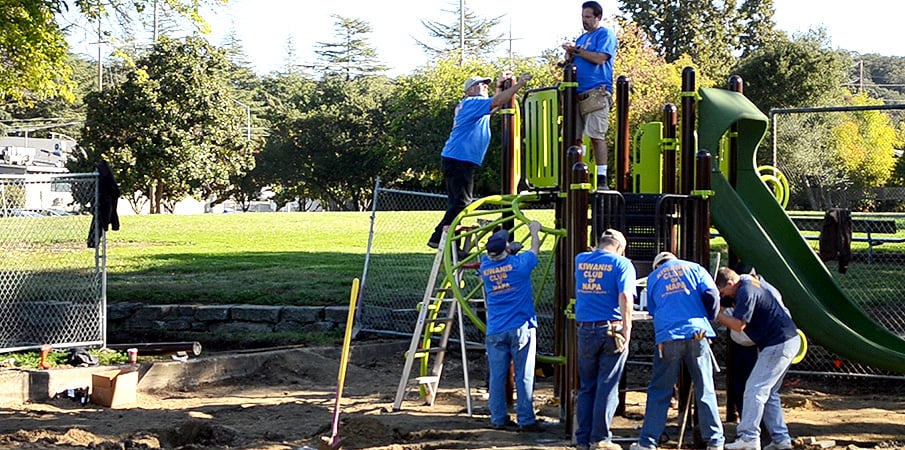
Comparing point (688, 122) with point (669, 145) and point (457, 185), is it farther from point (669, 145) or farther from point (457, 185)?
point (457, 185)

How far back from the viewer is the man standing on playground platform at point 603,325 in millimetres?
8680

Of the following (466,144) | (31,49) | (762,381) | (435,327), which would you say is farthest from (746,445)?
(31,49)

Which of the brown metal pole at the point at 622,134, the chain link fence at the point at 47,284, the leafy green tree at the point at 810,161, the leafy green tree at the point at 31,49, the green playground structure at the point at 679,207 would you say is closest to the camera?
the green playground structure at the point at 679,207

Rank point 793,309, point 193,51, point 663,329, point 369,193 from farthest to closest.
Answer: point 369,193, point 193,51, point 793,309, point 663,329

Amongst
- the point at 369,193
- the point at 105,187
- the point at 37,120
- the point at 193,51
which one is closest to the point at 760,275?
the point at 105,187

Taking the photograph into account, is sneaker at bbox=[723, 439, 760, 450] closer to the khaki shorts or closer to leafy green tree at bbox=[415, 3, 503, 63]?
the khaki shorts

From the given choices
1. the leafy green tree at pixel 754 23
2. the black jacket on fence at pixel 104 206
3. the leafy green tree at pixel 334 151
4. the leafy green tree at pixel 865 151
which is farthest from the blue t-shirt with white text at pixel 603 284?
the leafy green tree at pixel 754 23

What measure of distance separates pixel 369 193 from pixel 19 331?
46293mm

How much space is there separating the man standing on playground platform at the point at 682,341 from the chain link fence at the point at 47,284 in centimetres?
739

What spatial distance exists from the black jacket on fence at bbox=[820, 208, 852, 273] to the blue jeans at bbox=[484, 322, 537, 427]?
3.51 meters

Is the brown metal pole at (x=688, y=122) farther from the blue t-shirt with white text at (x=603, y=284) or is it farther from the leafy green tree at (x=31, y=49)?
the leafy green tree at (x=31, y=49)

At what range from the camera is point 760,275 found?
1007 cm

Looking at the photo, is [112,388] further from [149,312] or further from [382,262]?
[382,262]

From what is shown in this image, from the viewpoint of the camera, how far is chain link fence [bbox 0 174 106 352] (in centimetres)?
1374
